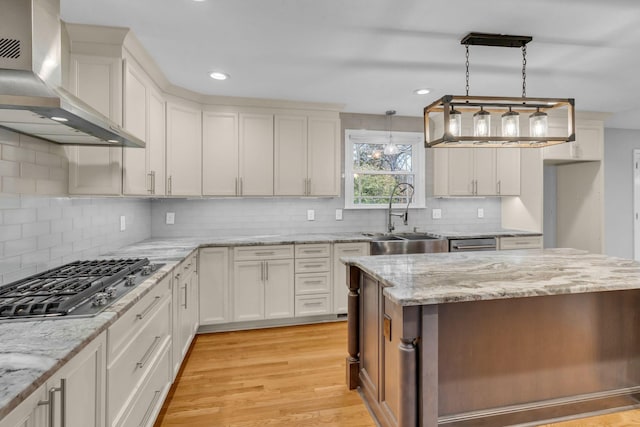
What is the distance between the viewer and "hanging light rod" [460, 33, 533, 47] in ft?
7.35

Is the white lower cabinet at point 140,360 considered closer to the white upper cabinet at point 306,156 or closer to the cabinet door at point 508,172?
the white upper cabinet at point 306,156

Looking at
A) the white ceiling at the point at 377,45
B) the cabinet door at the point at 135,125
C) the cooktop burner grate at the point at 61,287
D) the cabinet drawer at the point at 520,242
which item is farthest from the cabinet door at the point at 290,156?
the cabinet drawer at the point at 520,242

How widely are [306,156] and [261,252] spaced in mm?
1220

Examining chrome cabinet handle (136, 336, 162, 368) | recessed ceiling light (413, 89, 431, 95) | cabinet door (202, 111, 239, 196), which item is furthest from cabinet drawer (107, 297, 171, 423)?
recessed ceiling light (413, 89, 431, 95)

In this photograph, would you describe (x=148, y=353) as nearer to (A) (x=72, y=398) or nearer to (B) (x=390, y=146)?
(A) (x=72, y=398)

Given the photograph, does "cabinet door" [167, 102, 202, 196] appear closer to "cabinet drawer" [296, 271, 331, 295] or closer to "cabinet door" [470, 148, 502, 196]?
"cabinet drawer" [296, 271, 331, 295]

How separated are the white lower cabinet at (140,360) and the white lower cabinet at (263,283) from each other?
1220 mm

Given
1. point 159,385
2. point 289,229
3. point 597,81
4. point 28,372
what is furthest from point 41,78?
point 597,81

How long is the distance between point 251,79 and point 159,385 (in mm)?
2556

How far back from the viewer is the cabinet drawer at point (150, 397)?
4.91 feet

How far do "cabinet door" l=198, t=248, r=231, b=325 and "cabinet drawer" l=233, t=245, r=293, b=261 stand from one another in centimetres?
13

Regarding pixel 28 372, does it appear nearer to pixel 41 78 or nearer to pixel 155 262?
pixel 41 78

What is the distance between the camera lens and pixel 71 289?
1.45m

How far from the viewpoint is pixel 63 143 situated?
2023mm
